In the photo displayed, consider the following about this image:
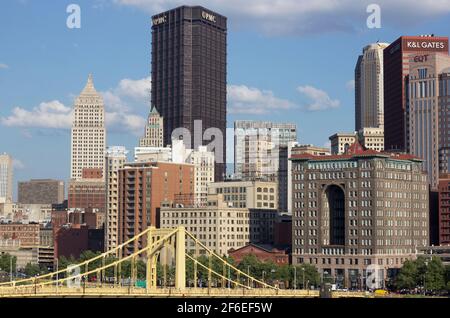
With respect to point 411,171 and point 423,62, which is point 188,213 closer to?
point 411,171

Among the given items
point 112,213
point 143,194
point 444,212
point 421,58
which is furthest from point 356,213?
point 421,58

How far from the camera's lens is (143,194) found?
160 meters

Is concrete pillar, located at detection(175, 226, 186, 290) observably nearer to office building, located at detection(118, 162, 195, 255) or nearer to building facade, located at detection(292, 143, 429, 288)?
building facade, located at detection(292, 143, 429, 288)

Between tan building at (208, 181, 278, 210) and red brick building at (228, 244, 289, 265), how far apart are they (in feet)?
86.8

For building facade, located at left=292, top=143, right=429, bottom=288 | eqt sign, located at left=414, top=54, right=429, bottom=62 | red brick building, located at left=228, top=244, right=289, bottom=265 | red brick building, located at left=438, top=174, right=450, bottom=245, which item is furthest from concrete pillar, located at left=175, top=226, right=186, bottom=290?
eqt sign, located at left=414, top=54, right=429, bottom=62

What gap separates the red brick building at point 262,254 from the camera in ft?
440

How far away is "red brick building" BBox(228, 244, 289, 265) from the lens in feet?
440

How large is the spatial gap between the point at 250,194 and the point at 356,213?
155 feet

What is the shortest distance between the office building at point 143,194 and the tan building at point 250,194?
1127 centimetres

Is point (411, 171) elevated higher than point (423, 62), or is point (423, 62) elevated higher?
point (423, 62)

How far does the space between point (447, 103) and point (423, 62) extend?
33.7 feet

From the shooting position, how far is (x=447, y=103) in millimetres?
196125

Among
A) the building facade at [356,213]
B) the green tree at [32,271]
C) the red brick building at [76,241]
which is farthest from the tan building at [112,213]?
the building facade at [356,213]
